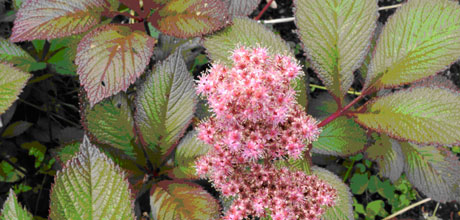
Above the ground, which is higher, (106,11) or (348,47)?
(106,11)

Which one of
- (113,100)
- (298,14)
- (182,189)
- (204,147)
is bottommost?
(182,189)

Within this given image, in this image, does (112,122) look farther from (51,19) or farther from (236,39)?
(236,39)

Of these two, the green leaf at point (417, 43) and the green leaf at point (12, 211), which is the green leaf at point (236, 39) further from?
the green leaf at point (12, 211)

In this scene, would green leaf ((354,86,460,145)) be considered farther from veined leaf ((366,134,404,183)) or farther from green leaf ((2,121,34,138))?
green leaf ((2,121,34,138))

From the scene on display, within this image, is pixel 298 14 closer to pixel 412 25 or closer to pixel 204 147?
pixel 412 25

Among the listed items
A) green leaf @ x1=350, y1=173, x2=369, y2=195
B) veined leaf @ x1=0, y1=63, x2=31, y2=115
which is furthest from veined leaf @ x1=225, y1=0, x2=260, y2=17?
green leaf @ x1=350, y1=173, x2=369, y2=195

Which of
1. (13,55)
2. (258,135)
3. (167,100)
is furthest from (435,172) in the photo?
(13,55)

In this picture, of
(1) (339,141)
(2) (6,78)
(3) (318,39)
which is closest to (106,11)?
(2) (6,78)
